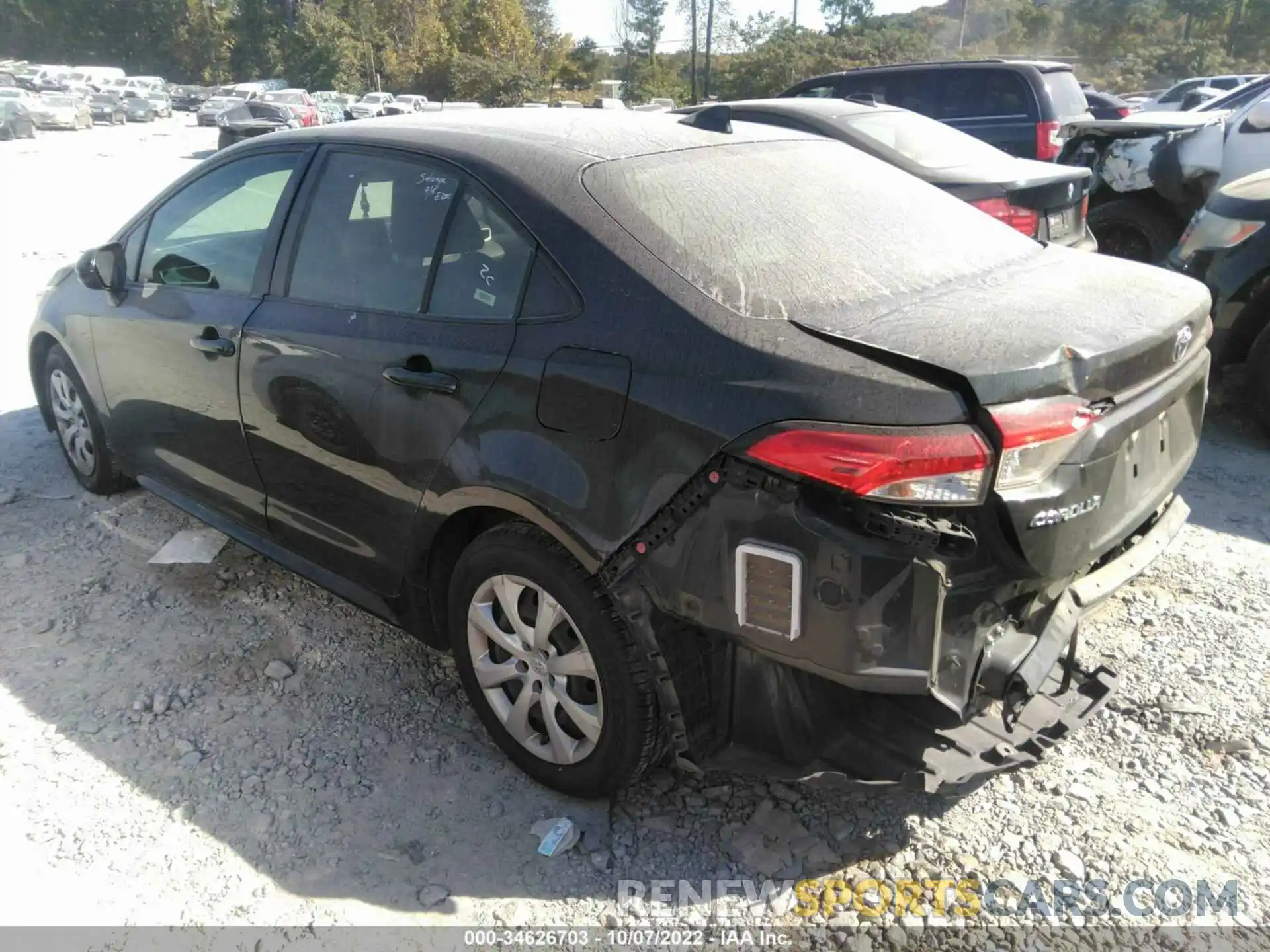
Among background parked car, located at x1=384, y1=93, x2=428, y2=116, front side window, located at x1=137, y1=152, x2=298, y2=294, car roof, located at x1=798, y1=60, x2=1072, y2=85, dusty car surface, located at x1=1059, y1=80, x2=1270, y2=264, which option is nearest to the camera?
front side window, located at x1=137, y1=152, x2=298, y2=294

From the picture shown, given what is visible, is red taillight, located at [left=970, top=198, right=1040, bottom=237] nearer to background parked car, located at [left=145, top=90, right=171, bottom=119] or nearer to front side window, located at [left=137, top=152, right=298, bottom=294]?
front side window, located at [left=137, top=152, right=298, bottom=294]

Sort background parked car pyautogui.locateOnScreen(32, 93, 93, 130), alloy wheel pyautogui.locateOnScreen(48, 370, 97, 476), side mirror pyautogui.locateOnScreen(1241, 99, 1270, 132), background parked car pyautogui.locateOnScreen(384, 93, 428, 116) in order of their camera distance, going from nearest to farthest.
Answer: alloy wheel pyautogui.locateOnScreen(48, 370, 97, 476), side mirror pyautogui.locateOnScreen(1241, 99, 1270, 132), background parked car pyautogui.locateOnScreen(32, 93, 93, 130), background parked car pyautogui.locateOnScreen(384, 93, 428, 116)

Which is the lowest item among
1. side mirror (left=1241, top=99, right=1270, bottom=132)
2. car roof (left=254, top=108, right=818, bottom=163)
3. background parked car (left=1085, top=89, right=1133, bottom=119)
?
background parked car (left=1085, top=89, right=1133, bottom=119)

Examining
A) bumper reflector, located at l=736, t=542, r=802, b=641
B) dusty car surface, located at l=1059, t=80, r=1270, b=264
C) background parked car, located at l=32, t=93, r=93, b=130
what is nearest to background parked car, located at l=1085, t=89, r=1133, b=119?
dusty car surface, located at l=1059, t=80, r=1270, b=264

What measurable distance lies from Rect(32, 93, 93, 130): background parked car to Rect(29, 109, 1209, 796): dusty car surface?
3919 centimetres

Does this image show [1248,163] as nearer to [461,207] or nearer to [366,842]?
[461,207]

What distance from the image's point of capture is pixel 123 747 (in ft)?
9.80

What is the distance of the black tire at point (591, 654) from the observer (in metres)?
2.39

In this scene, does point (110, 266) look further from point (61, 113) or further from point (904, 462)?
point (61, 113)

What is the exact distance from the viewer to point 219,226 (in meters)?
3.78

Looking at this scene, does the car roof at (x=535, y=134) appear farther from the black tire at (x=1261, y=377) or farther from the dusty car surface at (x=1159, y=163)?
the dusty car surface at (x=1159, y=163)

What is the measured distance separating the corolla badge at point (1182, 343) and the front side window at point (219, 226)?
276 centimetres

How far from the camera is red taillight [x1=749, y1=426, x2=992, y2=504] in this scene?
1951 mm

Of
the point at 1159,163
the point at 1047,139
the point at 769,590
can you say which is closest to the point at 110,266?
the point at 769,590
